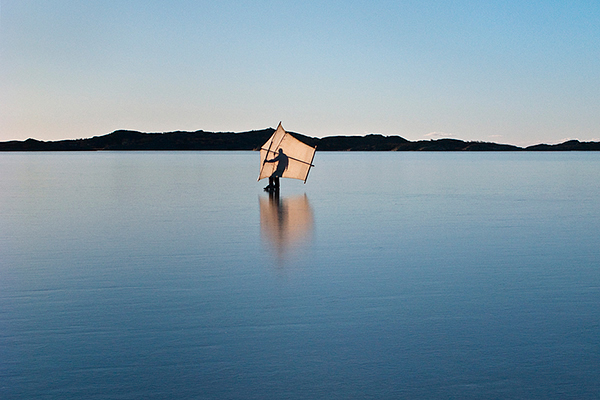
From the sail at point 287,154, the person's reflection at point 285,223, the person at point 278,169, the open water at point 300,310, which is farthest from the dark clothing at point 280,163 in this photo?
the open water at point 300,310

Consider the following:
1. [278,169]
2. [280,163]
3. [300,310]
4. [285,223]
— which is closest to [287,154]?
[280,163]

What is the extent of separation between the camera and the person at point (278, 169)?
93.0 feet

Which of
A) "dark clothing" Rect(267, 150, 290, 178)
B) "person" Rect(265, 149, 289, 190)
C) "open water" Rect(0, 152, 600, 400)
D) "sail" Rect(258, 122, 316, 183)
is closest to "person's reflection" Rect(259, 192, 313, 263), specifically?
"open water" Rect(0, 152, 600, 400)

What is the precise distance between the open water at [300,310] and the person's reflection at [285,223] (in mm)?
131

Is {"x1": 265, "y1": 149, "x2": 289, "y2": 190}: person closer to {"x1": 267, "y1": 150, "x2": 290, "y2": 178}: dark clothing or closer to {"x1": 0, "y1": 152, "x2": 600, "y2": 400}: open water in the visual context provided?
{"x1": 267, "y1": 150, "x2": 290, "y2": 178}: dark clothing

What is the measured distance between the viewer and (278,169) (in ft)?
96.2

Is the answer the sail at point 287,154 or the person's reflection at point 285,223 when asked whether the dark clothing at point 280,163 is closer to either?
the sail at point 287,154

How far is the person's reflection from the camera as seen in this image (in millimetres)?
12961

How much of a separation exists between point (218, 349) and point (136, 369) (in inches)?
34.2

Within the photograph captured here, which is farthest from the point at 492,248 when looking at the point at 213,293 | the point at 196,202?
the point at 196,202

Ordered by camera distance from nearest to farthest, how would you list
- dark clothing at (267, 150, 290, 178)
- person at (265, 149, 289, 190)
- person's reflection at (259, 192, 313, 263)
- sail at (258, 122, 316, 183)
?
person's reflection at (259, 192, 313, 263), person at (265, 149, 289, 190), dark clothing at (267, 150, 290, 178), sail at (258, 122, 316, 183)

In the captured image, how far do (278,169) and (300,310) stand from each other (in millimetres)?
21876

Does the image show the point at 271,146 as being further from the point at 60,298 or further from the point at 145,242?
the point at 60,298

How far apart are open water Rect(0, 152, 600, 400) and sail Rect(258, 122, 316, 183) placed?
1330 centimetres
